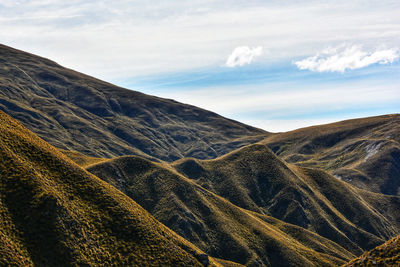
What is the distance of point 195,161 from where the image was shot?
180 metres

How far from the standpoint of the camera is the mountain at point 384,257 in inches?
→ 1522

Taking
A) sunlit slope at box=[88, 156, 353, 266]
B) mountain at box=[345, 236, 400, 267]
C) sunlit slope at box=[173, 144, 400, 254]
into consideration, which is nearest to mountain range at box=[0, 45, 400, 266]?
mountain at box=[345, 236, 400, 267]

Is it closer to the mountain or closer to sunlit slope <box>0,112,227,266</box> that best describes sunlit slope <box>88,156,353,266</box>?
sunlit slope <box>0,112,227,266</box>

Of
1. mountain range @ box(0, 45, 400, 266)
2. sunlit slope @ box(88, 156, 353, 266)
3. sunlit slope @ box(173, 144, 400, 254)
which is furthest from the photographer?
sunlit slope @ box(173, 144, 400, 254)

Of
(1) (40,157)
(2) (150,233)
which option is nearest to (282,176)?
(2) (150,233)

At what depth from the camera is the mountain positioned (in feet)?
127

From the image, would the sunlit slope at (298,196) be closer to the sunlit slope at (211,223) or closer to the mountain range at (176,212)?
the mountain range at (176,212)

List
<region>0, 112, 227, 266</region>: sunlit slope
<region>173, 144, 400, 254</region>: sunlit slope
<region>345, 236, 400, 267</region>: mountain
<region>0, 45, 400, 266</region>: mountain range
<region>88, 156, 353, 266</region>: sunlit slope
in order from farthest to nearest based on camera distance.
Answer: <region>173, 144, 400, 254</region>: sunlit slope
<region>88, 156, 353, 266</region>: sunlit slope
<region>0, 45, 400, 266</region>: mountain range
<region>0, 112, 227, 266</region>: sunlit slope
<region>345, 236, 400, 267</region>: mountain

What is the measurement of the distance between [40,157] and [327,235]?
128 metres

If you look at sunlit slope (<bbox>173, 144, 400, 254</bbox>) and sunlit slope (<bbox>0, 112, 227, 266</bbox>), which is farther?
sunlit slope (<bbox>173, 144, 400, 254</bbox>)

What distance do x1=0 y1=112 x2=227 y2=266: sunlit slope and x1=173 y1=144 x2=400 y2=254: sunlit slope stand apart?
316ft

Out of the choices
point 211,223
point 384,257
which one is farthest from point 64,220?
point 211,223

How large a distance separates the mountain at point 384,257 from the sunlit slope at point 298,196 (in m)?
114

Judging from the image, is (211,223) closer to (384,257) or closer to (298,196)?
(298,196)
